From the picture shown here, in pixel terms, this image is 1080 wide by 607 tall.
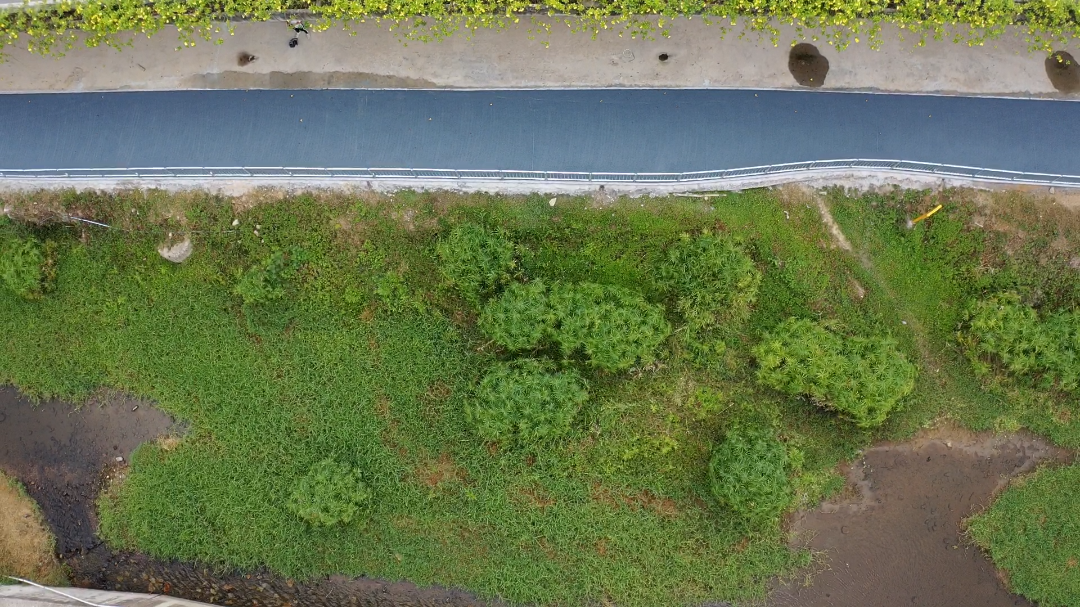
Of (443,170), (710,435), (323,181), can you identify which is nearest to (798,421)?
(710,435)

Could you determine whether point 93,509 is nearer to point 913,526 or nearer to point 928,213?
point 913,526

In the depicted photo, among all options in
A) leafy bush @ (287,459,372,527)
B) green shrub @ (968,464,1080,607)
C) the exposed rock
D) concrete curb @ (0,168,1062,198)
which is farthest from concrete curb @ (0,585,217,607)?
green shrub @ (968,464,1080,607)

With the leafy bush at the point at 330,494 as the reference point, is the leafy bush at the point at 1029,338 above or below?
above

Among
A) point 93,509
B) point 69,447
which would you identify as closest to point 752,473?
point 93,509

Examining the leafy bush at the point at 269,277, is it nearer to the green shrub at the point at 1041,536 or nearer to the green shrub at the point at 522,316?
the green shrub at the point at 522,316

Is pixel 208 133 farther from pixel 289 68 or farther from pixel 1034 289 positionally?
pixel 1034 289

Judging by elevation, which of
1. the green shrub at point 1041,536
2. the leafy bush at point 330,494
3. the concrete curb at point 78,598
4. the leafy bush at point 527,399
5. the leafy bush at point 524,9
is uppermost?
the leafy bush at point 524,9

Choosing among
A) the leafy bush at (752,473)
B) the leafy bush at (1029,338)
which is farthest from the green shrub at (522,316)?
the leafy bush at (1029,338)
